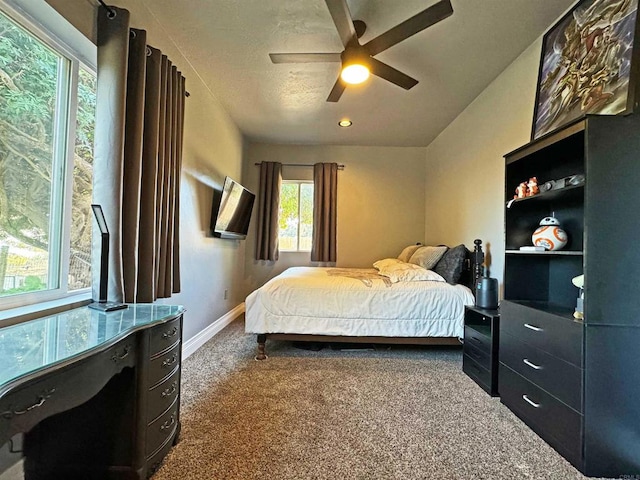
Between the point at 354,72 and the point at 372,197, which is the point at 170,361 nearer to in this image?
the point at 354,72

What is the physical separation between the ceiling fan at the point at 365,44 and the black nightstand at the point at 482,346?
187cm

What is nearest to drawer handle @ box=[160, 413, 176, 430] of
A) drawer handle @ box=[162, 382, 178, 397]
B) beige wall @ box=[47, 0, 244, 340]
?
drawer handle @ box=[162, 382, 178, 397]

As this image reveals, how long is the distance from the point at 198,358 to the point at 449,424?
2056mm

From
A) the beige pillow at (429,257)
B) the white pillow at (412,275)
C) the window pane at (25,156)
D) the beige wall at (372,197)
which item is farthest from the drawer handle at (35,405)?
the beige wall at (372,197)

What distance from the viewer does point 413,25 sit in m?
1.91

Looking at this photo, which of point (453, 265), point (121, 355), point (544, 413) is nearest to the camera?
point (121, 355)

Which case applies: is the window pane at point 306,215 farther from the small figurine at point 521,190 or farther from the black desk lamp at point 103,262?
the black desk lamp at point 103,262

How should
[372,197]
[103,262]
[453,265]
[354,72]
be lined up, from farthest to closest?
[372,197] → [453,265] → [354,72] → [103,262]

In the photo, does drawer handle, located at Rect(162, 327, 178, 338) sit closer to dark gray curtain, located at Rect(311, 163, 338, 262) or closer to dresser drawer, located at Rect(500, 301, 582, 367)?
dresser drawer, located at Rect(500, 301, 582, 367)

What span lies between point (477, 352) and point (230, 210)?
2843 millimetres

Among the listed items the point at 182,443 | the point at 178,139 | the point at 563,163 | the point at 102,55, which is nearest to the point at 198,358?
the point at 182,443

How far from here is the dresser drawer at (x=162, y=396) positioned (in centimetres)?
141

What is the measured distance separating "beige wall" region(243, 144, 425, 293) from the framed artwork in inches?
109

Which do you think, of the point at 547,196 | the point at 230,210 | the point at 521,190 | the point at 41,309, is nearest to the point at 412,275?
the point at 521,190
